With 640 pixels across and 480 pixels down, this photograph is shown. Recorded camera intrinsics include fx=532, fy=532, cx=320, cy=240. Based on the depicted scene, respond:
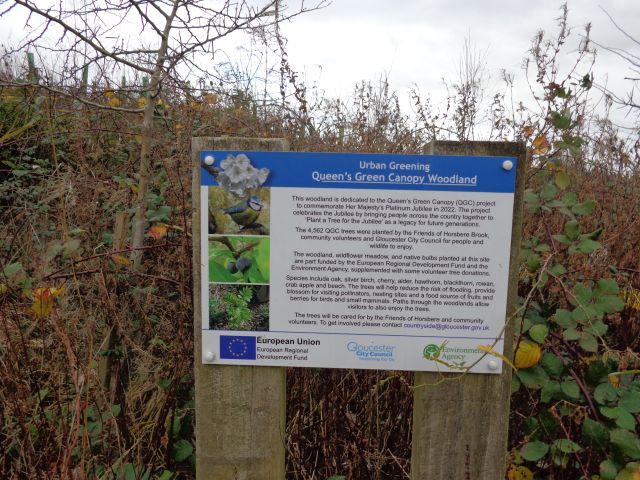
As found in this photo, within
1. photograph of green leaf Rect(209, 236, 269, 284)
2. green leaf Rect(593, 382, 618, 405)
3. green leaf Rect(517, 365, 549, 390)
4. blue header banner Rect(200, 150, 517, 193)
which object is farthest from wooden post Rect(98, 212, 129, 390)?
green leaf Rect(593, 382, 618, 405)

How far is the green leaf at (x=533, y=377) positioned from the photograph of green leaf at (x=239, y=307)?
2.70 ft

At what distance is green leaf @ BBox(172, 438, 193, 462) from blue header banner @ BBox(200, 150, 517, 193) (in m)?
1.07

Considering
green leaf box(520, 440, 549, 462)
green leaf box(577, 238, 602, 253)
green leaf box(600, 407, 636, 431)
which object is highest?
green leaf box(577, 238, 602, 253)

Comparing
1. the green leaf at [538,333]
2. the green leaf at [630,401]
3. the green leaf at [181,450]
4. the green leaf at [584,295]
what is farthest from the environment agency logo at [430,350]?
the green leaf at [181,450]

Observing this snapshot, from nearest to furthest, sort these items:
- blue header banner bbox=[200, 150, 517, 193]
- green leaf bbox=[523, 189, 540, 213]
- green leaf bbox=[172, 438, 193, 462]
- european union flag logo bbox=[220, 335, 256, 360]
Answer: blue header banner bbox=[200, 150, 517, 193] < european union flag logo bbox=[220, 335, 256, 360] < green leaf bbox=[523, 189, 540, 213] < green leaf bbox=[172, 438, 193, 462]

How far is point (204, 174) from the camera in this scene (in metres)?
1.51

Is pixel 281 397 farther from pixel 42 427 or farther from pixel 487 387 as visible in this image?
pixel 42 427

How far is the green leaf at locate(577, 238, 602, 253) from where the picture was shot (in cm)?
161

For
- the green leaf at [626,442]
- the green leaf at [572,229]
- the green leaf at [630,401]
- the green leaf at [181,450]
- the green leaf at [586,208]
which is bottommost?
the green leaf at [181,450]

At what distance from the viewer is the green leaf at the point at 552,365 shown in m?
1.69

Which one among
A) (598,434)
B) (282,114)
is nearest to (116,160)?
(282,114)

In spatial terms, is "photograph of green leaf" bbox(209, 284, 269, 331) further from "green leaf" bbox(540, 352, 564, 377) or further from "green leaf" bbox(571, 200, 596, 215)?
"green leaf" bbox(571, 200, 596, 215)

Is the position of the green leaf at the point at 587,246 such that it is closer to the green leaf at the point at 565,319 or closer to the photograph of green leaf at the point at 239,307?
the green leaf at the point at 565,319

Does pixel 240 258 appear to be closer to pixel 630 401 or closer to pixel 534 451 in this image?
pixel 534 451
